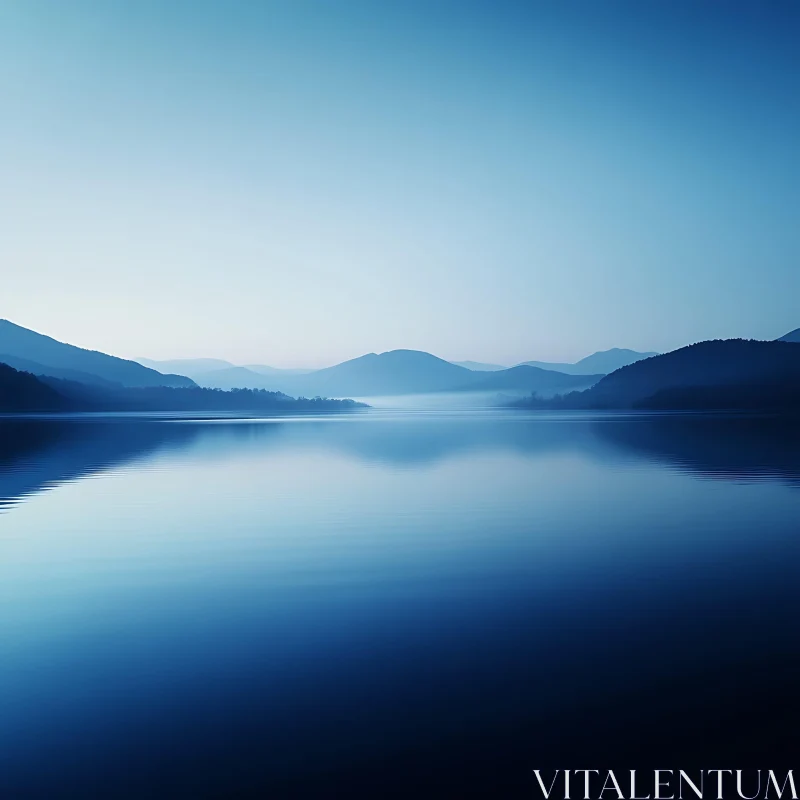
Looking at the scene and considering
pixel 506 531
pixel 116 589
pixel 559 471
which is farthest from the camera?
pixel 559 471

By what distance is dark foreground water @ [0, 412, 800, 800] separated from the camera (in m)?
7.48

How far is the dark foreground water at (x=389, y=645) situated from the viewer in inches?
294

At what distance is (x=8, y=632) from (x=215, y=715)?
215 inches

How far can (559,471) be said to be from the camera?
1523 inches

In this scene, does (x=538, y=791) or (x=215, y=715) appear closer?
(x=538, y=791)

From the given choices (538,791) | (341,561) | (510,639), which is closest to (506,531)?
(341,561)

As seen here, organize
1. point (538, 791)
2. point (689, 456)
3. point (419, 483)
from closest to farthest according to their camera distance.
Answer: point (538, 791), point (419, 483), point (689, 456)

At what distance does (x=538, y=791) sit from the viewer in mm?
6988

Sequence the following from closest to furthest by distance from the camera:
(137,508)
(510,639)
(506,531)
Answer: (510,639) < (506,531) < (137,508)

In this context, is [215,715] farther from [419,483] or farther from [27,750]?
[419,483]

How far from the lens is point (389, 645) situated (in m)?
11.1

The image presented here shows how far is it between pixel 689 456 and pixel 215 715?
142 ft

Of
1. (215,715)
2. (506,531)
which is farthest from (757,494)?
(215,715)

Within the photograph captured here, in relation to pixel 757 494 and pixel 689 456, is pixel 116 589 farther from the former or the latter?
pixel 689 456
